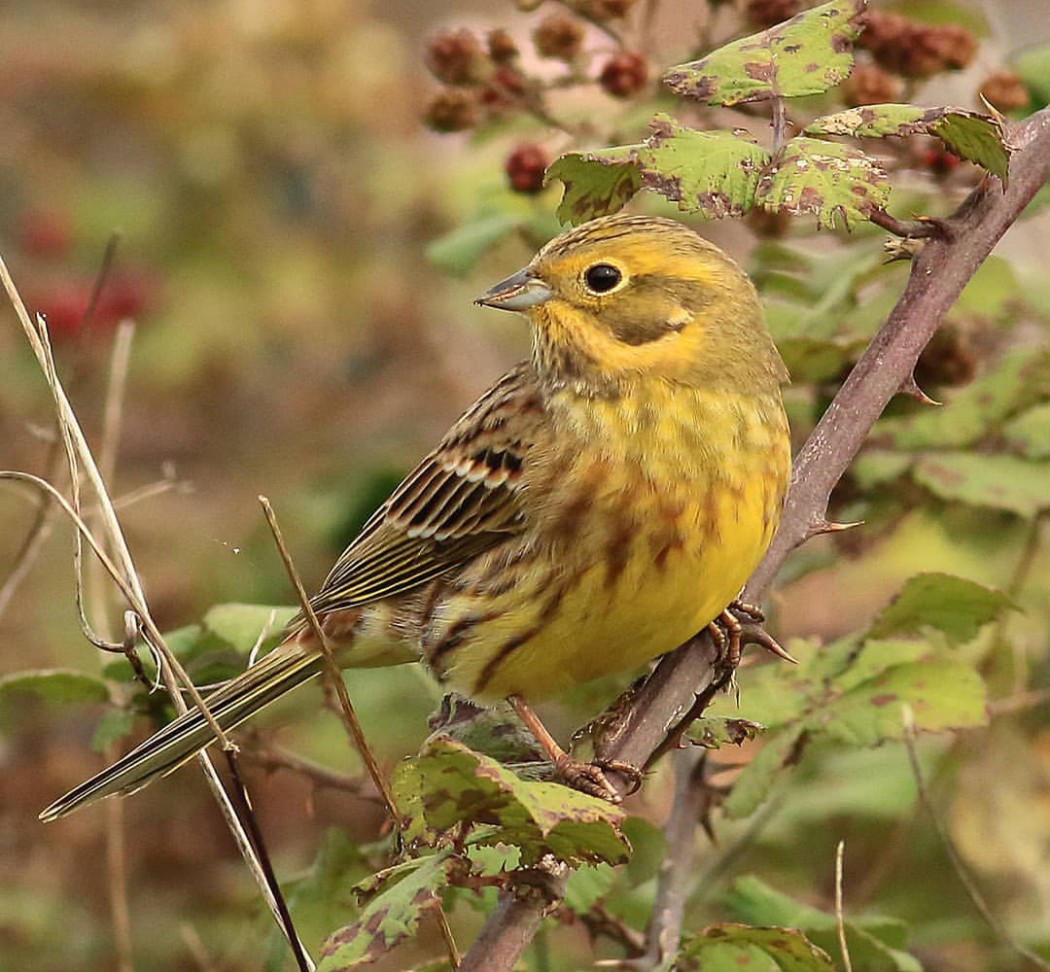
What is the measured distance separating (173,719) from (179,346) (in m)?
3.08

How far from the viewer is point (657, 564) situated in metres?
2.31

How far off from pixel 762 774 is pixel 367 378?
3.61 meters

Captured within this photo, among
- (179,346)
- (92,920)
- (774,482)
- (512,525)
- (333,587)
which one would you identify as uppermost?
(774,482)

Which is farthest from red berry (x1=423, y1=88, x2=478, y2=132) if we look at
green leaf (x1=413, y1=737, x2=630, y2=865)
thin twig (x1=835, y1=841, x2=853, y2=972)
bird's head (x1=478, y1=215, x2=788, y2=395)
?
green leaf (x1=413, y1=737, x2=630, y2=865)

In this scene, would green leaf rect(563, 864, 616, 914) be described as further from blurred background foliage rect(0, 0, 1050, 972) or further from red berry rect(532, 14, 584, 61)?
red berry rect(532, 14, 584, 61)

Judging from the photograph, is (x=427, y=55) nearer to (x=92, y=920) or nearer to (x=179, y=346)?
(x=92, y=920)

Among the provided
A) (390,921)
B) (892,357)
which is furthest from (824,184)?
(390,921)

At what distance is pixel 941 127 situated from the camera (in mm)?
1876

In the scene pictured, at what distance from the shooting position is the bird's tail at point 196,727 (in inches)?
93.7

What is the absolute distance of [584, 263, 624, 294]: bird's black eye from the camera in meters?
2.47

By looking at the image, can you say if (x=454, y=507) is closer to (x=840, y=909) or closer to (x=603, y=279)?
(x=603, y=279)

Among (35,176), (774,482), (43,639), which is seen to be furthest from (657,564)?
(35,176)

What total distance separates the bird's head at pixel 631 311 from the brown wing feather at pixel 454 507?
0.12 m

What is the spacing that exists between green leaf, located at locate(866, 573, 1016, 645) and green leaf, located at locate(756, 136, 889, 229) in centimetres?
84
